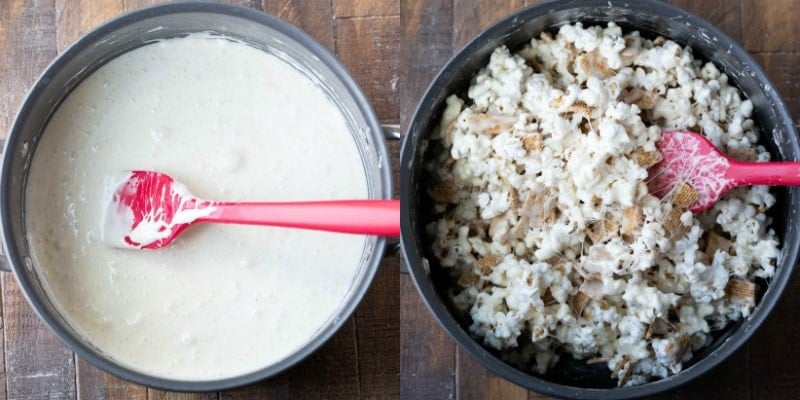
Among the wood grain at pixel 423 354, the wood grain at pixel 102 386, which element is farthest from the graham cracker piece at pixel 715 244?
the wood grain at pixel 102 386

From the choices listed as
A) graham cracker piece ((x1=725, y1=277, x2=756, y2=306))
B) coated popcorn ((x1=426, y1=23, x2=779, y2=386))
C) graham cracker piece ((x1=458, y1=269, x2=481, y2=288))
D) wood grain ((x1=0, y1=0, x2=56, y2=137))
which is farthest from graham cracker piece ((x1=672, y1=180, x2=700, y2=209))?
wood grain ((x1=0, y1=0, x2=56, y2=137))

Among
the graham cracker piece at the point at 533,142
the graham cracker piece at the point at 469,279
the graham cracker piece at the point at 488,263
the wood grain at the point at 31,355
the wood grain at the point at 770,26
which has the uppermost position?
the wood grain at the point at 770,26

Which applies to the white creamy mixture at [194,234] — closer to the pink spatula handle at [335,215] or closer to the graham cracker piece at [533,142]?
the pink spatula handle at [335,215]

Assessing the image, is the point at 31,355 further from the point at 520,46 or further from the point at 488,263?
the point at 520,46

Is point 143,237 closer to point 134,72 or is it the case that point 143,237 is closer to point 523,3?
point 134,72

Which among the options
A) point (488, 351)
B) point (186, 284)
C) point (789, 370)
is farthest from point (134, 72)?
point (789, 370)

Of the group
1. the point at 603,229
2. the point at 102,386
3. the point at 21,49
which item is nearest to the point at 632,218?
the point at 603,229

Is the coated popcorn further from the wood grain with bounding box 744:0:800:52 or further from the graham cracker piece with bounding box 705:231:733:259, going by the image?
the wood grain with bounding box 744:0:800:52
